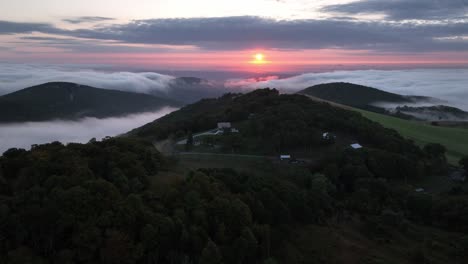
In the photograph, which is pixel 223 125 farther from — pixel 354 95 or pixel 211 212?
pixel 354 95

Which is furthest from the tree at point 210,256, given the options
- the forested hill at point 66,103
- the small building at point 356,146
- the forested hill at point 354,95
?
the forested hill at point 354,95

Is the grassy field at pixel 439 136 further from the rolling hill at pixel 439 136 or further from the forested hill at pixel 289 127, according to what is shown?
the forested hill at pixel 289 127

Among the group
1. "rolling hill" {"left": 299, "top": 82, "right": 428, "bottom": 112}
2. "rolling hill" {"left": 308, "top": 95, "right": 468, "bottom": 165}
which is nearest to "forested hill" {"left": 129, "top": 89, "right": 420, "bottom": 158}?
"rolling hill" {"left": 308, "top": 95, "right": 468, "bottom": 165}

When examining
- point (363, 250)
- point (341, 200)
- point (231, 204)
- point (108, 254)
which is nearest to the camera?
point (108, 254)

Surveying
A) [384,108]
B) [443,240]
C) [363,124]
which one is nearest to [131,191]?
[443,240]

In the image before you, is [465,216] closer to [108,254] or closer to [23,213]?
[108,254]

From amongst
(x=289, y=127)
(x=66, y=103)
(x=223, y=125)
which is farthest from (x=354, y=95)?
(x=66, y=103)
